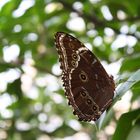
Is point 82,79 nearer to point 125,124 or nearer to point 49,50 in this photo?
point 125,124

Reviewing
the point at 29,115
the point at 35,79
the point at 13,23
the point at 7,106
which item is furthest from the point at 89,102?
the point at 35,79

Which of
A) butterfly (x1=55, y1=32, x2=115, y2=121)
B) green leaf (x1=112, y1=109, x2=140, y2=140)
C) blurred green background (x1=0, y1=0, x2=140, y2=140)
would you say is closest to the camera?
green leaf (x1=112, y1=109, x2=140, y2=140)

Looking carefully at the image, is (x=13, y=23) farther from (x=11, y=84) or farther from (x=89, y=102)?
(x=89, y=102)

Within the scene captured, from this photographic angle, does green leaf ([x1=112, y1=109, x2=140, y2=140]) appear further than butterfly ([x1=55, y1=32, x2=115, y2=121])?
No

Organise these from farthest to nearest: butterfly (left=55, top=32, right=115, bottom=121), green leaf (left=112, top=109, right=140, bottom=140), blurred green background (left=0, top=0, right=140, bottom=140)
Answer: blurred green background (left=0, top=0, right=140, bottom=140), butterfly (left=55, top=32, right=115, bottom=121), green leaf (left=112, top=109, right=140, bottom=140)

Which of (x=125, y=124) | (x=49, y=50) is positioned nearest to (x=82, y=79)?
(x=125, y=124)
